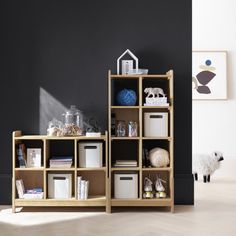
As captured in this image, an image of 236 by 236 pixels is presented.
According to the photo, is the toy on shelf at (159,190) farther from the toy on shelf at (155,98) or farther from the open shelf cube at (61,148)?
the open shelf cube at (61,148)

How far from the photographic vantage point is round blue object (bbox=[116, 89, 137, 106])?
459 centimetres

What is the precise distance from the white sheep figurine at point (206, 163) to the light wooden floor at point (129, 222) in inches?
49.9

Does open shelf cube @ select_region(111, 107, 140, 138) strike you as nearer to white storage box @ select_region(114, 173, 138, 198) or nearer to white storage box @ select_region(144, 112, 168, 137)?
white storage box @ select_region(144, 112, 168, 137)

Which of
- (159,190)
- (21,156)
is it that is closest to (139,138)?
(159,190)

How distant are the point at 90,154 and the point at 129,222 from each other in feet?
2.68

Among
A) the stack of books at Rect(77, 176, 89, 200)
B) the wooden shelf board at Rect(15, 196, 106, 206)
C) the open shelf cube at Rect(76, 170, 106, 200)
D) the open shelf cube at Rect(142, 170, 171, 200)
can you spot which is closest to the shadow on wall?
the open shelf cube at Rect(76, 170, 106, 200)

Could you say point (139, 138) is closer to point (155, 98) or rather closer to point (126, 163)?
point (126, 163)

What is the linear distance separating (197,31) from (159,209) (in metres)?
3.11

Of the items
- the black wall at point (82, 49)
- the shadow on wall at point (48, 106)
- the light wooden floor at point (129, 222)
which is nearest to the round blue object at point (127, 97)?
the black wall at point (82, 49)

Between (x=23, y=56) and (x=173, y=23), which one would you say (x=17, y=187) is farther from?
(x=173, y=23)

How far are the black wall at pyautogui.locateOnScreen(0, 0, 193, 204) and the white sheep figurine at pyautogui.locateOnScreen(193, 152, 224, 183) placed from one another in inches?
56.6

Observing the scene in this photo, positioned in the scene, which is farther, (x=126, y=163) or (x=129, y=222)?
(x=126, y=163)

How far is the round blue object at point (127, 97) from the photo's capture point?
15.1ft

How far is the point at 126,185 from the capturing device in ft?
15.0
